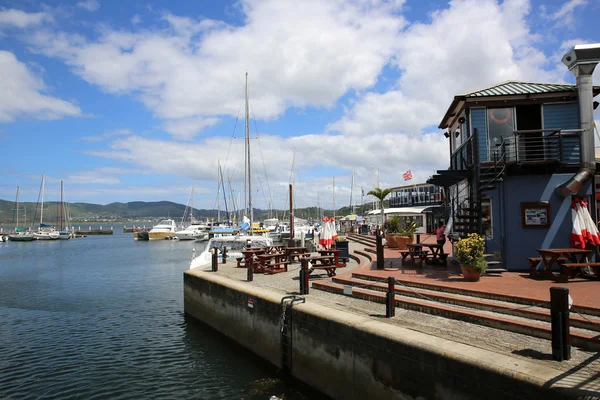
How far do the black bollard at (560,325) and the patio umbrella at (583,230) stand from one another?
7.27 m

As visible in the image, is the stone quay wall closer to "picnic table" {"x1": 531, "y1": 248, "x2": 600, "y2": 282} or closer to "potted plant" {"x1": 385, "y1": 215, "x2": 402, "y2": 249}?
"picnic table" {"x1": 531, "y1": 248, "x2": 600, "y2": 282}

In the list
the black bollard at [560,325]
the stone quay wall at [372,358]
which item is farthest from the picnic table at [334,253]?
the black bollard at [560,325]

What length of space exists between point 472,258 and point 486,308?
8.31 ft

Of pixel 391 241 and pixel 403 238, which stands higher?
pixel 403 238

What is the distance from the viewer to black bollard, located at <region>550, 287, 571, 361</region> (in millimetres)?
5832

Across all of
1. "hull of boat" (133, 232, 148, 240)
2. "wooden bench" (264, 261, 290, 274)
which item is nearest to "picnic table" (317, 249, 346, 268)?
"wooden bench" (264, 261, 290, 274)

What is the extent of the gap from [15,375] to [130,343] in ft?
11.0

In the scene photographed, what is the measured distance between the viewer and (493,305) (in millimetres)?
8438

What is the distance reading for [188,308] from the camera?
17.4 metres

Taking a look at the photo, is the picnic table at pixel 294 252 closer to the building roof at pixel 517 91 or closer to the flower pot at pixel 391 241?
the flower pot at pixel 391 241

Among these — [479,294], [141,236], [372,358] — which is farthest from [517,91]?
[141,236]

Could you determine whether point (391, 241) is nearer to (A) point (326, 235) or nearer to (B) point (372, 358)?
(A) point (326, 235)

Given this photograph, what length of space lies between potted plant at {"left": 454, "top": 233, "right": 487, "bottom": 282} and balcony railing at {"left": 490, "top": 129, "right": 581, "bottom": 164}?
3.39m

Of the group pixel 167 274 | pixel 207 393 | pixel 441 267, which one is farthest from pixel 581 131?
pixel 167 274
